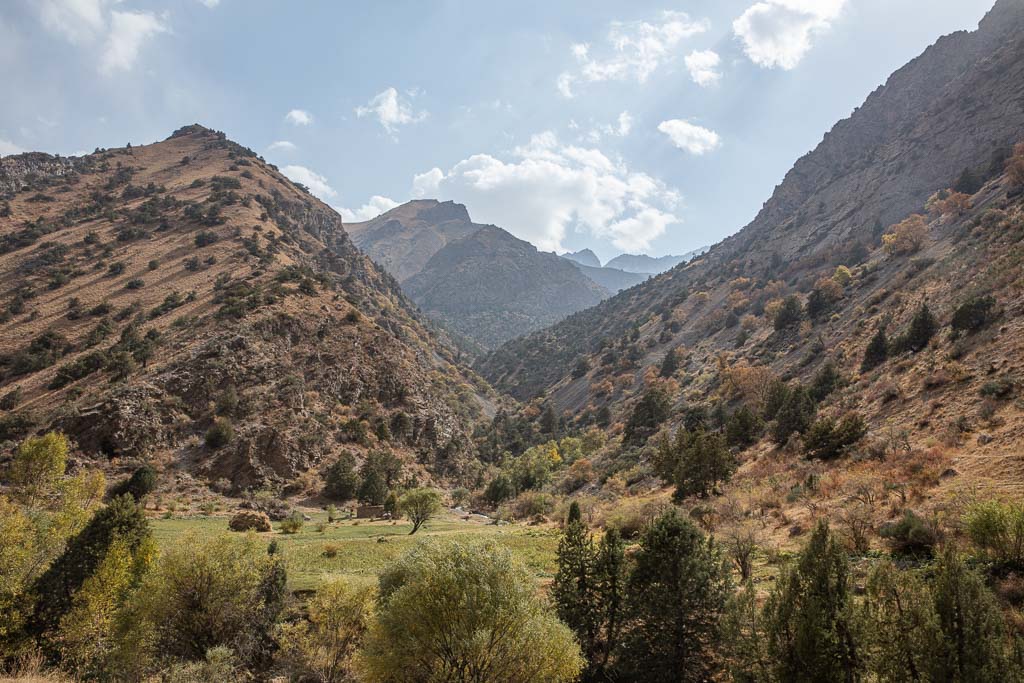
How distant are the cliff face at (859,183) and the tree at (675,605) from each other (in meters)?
95.5

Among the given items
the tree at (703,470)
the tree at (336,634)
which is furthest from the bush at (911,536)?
the tree at (336,634)

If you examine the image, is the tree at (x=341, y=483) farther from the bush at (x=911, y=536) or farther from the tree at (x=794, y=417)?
the bush at (x=911, y=536)

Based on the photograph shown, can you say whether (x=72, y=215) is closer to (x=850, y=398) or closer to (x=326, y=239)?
(x=326, y=239)

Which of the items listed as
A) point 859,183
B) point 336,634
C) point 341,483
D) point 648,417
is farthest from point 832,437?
point 859,183

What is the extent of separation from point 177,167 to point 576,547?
149m

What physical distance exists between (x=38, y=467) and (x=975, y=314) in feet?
231

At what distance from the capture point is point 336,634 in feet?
56.4

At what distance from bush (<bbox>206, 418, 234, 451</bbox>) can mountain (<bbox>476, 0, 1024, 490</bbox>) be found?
55.1 metres

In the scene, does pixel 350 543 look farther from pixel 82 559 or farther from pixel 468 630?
pixel 468 630

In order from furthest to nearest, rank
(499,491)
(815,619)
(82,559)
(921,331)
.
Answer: (499,491) < (921,331) < (82,559) < (815,619)

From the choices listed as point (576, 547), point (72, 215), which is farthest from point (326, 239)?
point (576, 547)

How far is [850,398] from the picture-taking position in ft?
127

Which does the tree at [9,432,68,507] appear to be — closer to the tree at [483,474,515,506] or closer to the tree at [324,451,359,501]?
the tree at [324,451,359,501]

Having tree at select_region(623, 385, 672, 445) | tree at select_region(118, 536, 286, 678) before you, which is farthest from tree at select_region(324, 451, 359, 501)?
tree at select_region(623, 385, 672, 445)
